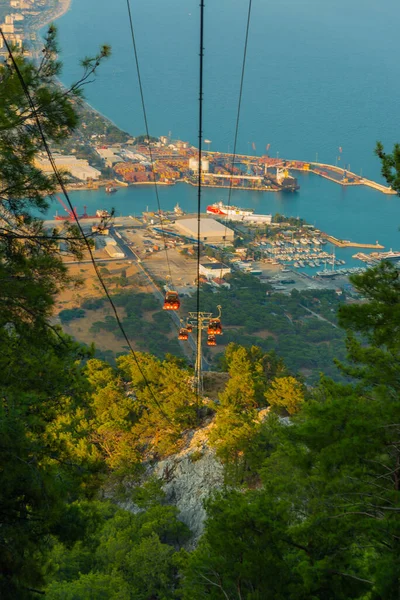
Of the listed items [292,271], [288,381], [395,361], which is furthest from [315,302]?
[395,361]

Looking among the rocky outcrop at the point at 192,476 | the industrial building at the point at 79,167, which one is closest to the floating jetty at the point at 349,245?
the industrial building at the point at 79,167

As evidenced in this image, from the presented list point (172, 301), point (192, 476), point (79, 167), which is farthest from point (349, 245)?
point (192, 476)

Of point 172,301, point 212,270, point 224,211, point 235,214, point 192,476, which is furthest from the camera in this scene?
point 235,214

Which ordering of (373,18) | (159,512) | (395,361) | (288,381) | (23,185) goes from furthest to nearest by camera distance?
(373,18)
(288,381)
(159,512)
(395,361)
(23,185)

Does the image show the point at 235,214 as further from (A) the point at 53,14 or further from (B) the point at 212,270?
(A) the point at 53,14

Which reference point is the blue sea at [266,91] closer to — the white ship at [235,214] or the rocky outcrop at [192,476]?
the white ship at [235,214]

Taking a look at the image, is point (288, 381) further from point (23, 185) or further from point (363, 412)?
point (23, 185)

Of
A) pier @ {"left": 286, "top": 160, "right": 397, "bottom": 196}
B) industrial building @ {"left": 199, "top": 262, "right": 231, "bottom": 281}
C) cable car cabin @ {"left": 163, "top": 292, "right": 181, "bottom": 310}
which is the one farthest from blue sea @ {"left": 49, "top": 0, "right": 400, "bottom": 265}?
cable car cabin @ {"left": 163, "top": 292, "right": 181, "bottom": 310}
